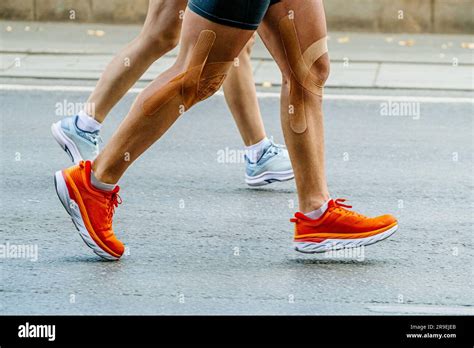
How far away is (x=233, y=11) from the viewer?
5016mm

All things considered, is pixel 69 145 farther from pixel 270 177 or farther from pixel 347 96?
pixel 347 96

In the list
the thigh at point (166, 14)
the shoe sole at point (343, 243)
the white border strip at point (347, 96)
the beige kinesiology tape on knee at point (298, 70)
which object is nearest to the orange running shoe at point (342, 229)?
the shoe sole at point (343, 243)

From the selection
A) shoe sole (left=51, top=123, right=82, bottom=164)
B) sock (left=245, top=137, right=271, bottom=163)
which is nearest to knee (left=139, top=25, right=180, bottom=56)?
shoe sole (left=51, top=123, right=82, bottom=164)

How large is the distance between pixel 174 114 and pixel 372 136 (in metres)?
3.53

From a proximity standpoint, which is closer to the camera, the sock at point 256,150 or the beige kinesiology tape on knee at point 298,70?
the beige kinesiology tape on knee at point 298,70

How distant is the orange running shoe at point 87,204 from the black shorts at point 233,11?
0.82 metres

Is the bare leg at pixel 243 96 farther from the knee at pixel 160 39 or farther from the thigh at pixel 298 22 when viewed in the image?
the thigh at pixel 298 22

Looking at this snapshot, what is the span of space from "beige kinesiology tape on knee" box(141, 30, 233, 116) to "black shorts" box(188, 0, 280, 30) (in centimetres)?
14

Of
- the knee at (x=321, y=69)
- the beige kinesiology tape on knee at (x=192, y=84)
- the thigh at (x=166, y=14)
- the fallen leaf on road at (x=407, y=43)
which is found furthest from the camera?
the fallen leaf on road at (x=407, y=43)

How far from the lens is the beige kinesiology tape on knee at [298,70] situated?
5.36 m

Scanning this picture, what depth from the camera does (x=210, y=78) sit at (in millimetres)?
5207

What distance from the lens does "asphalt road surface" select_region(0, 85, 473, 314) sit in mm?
5031

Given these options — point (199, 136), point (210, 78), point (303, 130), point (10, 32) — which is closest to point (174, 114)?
point (210, 78)

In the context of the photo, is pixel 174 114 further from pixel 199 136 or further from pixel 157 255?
pixel 199 136
